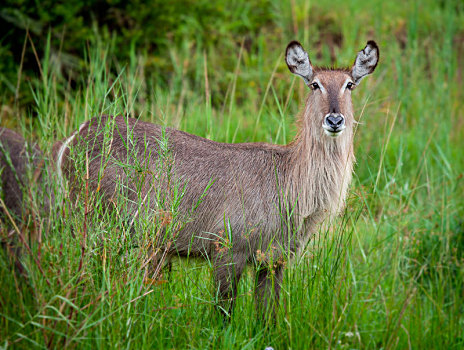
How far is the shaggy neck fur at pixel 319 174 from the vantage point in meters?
3.84

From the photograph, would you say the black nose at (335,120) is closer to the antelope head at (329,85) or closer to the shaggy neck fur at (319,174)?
the antelope head at (329,85)

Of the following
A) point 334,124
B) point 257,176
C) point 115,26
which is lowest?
point 257,176

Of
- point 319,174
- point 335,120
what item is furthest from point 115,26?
point 335,120

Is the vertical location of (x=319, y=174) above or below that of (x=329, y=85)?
below

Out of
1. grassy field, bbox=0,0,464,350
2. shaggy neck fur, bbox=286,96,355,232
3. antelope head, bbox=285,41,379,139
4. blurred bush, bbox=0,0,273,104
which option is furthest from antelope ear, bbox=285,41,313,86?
blurred bush, bbox=0,0,273,104

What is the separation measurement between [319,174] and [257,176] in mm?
395

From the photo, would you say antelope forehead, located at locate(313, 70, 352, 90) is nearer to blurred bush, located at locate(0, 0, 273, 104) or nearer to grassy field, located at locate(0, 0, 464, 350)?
grassy field, located at locate(0, 0, 464, 350)

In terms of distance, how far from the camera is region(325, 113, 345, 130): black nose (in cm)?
357

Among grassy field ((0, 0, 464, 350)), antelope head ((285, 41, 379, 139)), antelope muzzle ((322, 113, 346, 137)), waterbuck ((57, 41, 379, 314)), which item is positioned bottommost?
grassy field ((0, 0, 464, 350))

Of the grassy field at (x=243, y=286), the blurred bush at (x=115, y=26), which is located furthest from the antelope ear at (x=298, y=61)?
the blurred bush at (x=115, y=26)

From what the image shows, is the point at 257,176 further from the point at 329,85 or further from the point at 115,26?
the point at 115,26

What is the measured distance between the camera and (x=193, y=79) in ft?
24.9

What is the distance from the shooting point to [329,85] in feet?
12.5

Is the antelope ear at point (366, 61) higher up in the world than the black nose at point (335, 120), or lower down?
higher up
